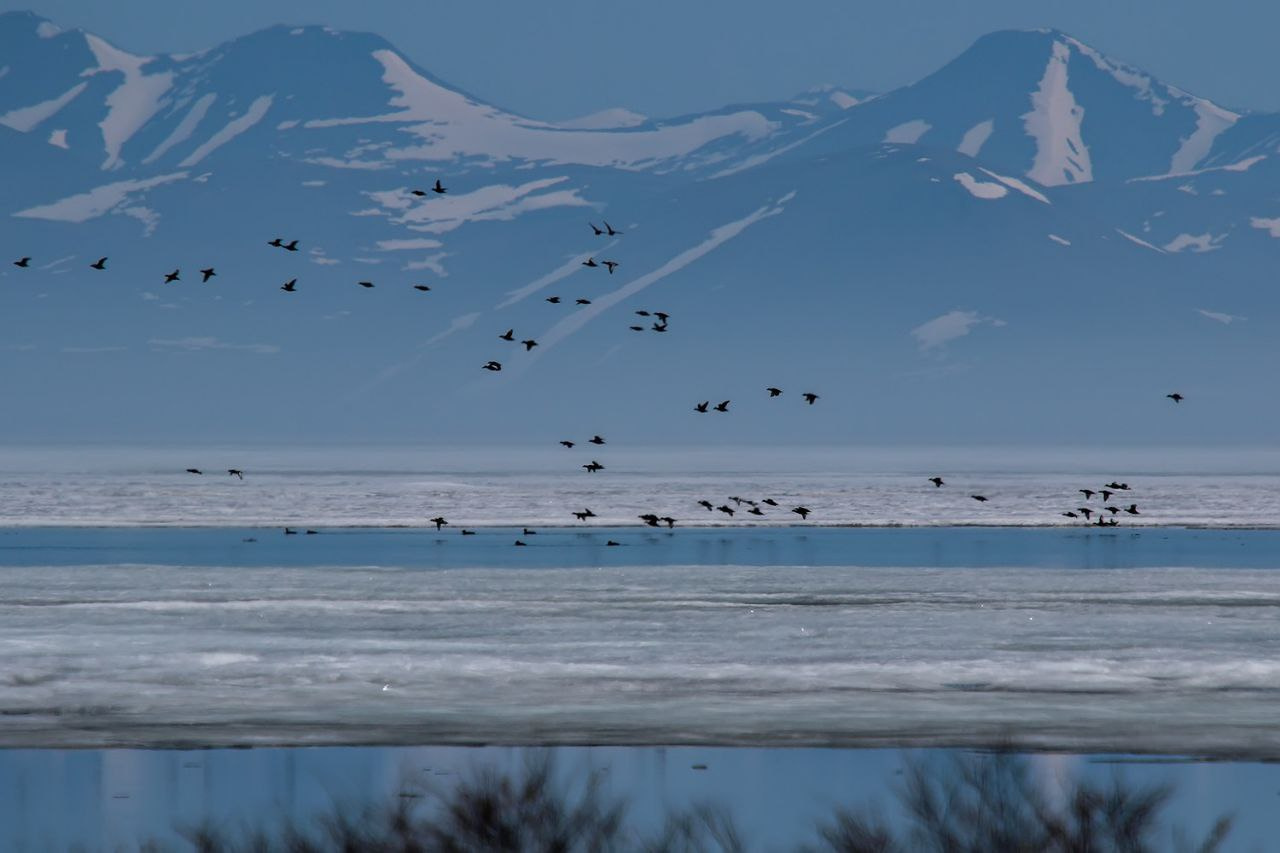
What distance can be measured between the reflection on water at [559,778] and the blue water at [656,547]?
18.9 meters

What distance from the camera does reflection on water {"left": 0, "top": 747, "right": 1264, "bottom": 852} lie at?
12.6 meters

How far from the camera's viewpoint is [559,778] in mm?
13641

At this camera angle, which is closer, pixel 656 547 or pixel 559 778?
pixel 559 778

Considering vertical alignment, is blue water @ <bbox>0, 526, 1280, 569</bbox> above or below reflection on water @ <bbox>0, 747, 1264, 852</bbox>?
above

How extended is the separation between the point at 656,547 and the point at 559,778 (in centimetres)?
2668

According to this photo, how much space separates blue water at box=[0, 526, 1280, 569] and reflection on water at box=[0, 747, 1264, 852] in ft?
62.0

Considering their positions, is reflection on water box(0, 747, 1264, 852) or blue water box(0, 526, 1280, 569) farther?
blue water box(0, 526, 1280, 569)

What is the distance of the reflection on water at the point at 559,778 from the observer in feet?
41.2

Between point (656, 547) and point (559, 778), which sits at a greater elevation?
point (656, 547)

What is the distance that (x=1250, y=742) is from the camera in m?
15.5

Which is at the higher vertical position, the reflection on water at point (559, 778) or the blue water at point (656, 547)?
the blue water at point (656, 547)

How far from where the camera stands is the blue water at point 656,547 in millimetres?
35562

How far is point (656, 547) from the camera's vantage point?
40.3m

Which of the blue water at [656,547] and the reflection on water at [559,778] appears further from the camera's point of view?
the blue water at [656,547]
